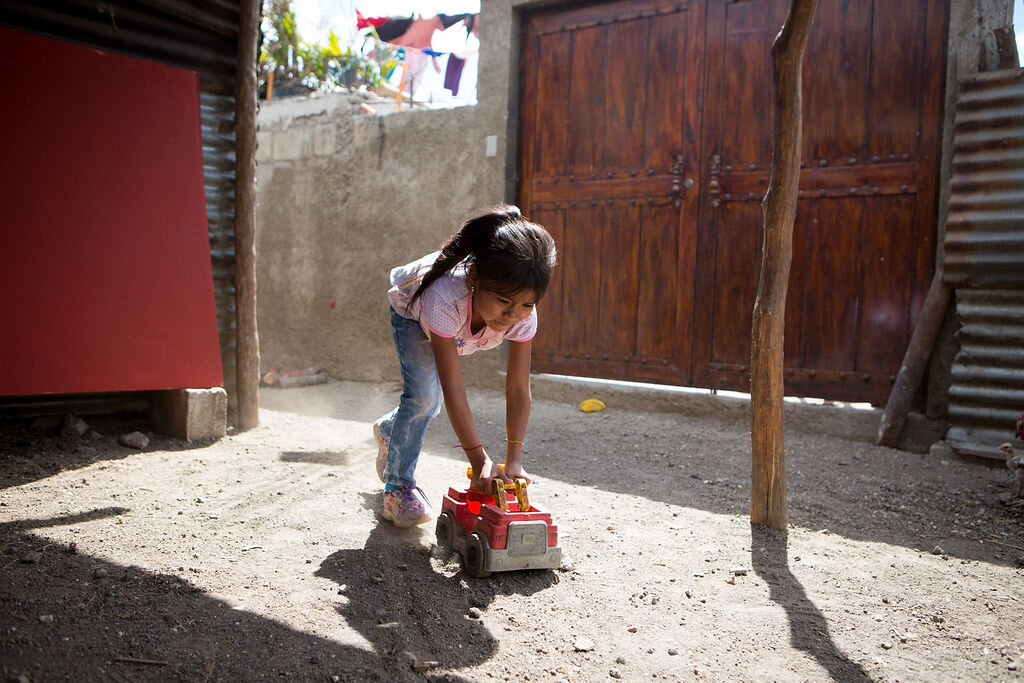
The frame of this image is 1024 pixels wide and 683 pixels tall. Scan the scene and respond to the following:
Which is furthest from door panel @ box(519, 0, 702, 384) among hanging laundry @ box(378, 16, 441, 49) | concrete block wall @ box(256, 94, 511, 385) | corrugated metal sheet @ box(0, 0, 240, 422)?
corrugated metal sheet @ box(0, 0, 240, 422)

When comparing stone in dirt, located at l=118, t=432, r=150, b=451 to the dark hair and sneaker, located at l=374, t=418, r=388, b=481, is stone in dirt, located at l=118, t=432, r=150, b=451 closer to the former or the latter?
sneaker, located at l=374, t=418, r=388, b=481

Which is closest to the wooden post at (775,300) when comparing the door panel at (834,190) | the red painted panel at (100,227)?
the door panel at (834,190)

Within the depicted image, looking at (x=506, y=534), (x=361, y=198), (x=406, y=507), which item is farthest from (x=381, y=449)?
(x=361, y=198)

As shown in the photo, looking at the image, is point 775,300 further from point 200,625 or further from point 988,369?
point 200,625

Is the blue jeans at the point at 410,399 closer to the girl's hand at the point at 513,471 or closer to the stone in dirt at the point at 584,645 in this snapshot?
the girl's hand at the point at 513,471

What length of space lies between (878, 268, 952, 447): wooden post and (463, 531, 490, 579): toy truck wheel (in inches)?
118

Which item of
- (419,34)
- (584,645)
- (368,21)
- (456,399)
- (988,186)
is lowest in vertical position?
(584,645)

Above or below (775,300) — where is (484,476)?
below

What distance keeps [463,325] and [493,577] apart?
804 millimetres

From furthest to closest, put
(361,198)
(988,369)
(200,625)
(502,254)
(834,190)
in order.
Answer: (361,198) → (834,190) → (988,369) → (502,254) → (200,625)

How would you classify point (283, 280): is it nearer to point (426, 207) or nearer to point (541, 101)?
point (426, 207)

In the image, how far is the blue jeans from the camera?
262cm

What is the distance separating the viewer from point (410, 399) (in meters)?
2.66

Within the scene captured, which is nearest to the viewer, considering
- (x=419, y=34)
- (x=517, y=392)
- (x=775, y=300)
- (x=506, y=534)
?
(x=506, y=534)
